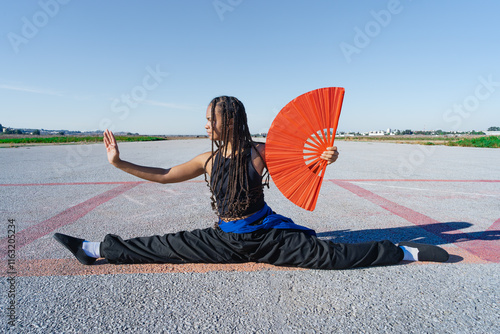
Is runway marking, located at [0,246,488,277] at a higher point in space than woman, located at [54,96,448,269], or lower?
lower

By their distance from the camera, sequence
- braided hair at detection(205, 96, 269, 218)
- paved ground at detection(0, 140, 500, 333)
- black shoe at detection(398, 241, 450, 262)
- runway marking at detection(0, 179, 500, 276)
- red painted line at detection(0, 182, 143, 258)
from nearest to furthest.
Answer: paved ground at detection(0, 140, 500, 333), braided hair at detection(205, 96, 269, 218), runway marking at detection(0, 179, 500, 276), black shoe at detection(398, 241, 450, 262), red painted line at detection(0, 182, 143, 258)

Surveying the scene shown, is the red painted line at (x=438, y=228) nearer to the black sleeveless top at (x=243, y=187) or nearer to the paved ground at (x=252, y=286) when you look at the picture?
the paved ground at (x=252, y=286)

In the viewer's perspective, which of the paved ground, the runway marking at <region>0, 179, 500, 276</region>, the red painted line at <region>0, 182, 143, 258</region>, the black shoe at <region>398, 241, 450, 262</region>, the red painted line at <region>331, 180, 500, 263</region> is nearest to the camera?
the paved ground

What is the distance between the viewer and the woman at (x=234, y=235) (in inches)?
106

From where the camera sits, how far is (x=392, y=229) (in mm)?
4023

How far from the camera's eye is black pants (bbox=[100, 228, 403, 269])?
2.70m

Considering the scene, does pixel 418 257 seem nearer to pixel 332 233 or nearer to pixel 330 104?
pixel 332 233

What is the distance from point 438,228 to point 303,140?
104 inches

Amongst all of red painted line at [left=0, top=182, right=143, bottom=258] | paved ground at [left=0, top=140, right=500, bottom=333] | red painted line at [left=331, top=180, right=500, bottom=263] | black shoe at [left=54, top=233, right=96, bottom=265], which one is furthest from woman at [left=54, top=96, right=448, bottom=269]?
red painted line at [left=0, top=182, right=143, bottom=258]

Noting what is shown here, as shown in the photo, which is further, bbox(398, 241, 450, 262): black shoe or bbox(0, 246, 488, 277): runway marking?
bbox(398, 241, 450, 262): black shoe

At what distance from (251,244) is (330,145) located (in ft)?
3.58

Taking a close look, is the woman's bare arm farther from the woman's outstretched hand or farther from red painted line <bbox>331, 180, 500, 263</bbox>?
red painted line <bbox>331, 180, 500, 263</bbox>

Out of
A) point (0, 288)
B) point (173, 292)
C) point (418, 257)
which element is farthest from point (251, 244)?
point (0, 288)

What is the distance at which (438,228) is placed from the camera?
13.4 ft
